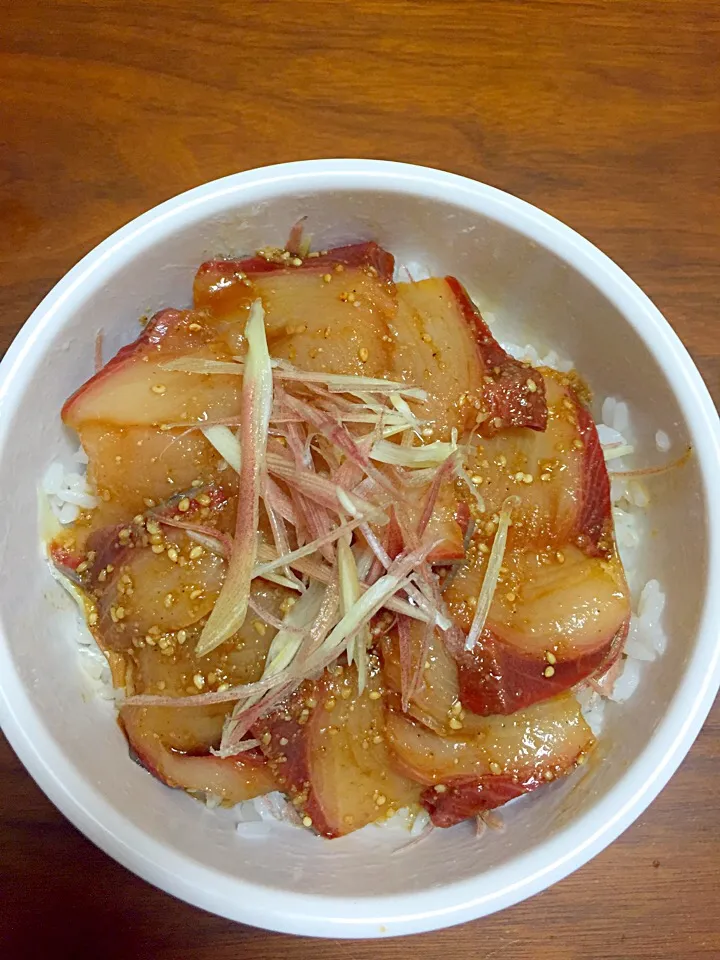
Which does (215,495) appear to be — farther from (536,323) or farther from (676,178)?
(676,178)

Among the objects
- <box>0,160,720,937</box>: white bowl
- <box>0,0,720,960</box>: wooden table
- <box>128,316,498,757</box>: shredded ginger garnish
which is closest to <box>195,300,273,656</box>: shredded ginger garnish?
<box>128,316,498,757</box>: shredded ginger garnish

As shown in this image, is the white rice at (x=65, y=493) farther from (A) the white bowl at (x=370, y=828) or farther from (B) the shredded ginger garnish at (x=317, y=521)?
(B) the shredded ginger garnish at (x=317, y=521)

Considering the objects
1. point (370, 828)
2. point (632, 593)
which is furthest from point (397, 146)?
point (370, 828)

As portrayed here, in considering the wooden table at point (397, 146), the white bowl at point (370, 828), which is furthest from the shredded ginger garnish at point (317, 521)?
the wooden table at point (397, 146)

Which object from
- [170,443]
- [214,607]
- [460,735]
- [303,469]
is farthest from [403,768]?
[170,443]

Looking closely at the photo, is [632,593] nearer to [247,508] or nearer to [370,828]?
[370,828]

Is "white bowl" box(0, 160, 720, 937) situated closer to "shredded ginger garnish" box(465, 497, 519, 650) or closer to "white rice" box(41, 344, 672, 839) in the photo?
"white rice" box(41, 344, 672, 839)
